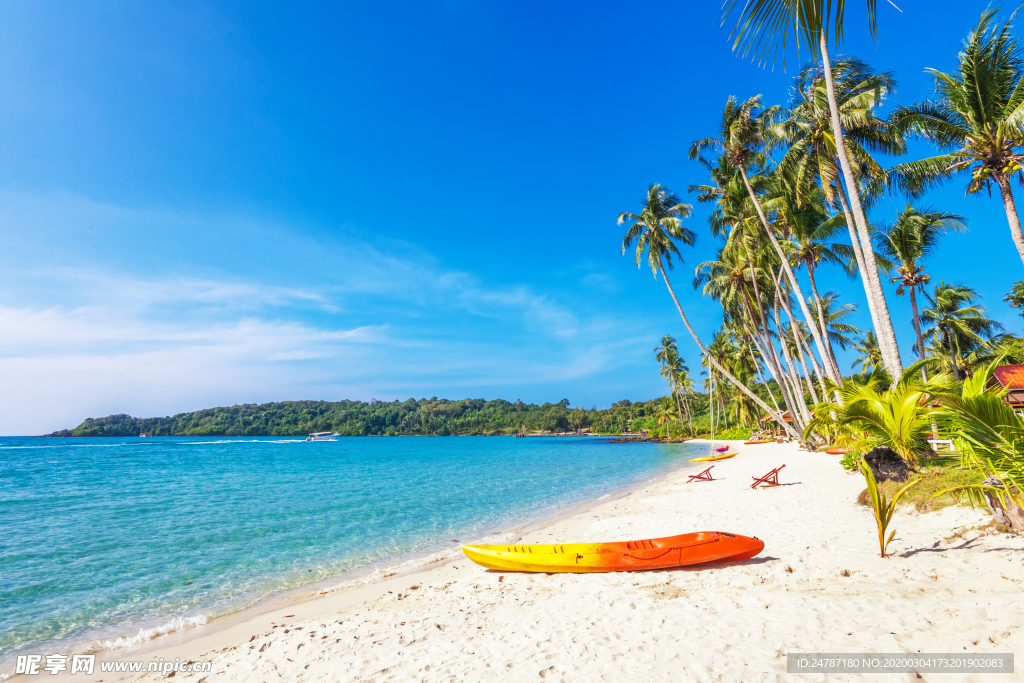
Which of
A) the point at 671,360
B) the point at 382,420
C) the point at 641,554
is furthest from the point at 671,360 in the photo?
the point at 382,420

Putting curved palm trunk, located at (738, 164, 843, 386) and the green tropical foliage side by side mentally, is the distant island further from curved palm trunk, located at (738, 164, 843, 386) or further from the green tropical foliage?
the green tropical foliage

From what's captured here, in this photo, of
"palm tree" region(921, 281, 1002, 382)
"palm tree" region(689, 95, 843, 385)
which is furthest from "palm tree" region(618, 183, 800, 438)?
"palm tree" region(921, 281, 1002, 382)

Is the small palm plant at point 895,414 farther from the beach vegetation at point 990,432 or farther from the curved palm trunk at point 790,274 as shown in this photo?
the curved palm trunk at point 790,274

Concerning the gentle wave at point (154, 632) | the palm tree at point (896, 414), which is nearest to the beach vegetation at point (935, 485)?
the palm tree at point (896, 414)

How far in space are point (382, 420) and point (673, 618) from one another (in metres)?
132

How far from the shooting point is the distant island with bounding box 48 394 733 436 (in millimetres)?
109412

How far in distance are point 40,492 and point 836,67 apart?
3862cm

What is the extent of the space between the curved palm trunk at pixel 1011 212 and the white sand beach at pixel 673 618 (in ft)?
28.2

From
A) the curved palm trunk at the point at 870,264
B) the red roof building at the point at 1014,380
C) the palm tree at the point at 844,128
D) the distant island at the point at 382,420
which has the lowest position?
the distant island at the point at 382,420

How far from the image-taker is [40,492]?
64.5 feet
